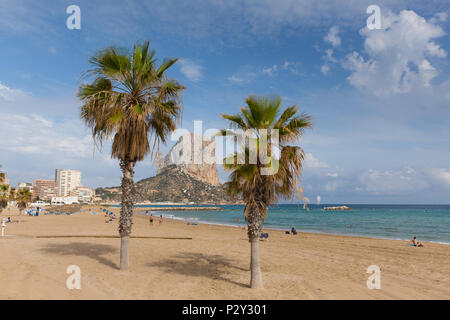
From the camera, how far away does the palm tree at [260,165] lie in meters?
7.58

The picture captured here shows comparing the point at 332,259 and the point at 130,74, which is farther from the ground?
the point at 130,74

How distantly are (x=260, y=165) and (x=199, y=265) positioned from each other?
604cm

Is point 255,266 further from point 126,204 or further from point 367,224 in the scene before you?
point 367,224

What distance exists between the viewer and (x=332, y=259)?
533 inches

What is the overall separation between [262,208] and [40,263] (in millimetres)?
9043

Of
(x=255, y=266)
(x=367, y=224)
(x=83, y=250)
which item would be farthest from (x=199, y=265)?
(x=367, y=224)

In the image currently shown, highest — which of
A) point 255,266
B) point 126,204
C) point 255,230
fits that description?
point 126,204

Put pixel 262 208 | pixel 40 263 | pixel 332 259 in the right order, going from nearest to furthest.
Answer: pixel 262 208
pixel 40 263
pixel 332 259

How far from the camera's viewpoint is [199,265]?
1146 cm

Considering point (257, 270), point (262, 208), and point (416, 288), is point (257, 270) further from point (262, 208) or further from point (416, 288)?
point (416, 288)

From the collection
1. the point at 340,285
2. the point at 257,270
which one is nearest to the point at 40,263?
the point at 257,270

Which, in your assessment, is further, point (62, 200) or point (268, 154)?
point (62, 200)

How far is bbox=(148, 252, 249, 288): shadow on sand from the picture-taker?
9869 millimetres

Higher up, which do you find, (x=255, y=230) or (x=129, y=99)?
(x=129, y=99)
